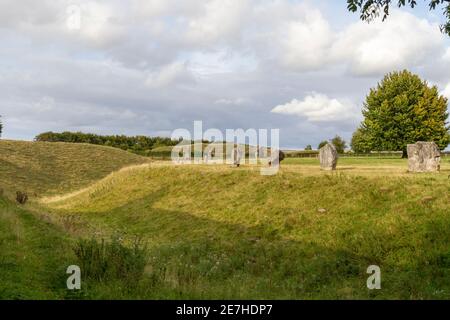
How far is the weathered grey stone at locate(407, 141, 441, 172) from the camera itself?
90.8ft

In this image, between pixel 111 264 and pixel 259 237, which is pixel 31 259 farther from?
pixel 259 237

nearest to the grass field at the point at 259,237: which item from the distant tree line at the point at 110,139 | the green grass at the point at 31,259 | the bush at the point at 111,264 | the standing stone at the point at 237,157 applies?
the green grass at the point at 31,259

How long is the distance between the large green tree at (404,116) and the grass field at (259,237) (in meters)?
34.8

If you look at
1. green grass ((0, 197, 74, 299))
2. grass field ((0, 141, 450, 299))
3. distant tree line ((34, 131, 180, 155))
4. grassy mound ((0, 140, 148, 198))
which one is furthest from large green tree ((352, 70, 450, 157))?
distant tree line ((34, 131, 180, 155))

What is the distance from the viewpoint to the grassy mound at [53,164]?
55481mm

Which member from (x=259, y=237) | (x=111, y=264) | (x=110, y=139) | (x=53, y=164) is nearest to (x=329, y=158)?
(x=259, y=237)

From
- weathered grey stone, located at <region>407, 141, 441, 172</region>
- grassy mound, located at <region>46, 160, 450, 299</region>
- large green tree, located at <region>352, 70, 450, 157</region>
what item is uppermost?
large green tree, located at <region>352, 70, 450, 157</region>

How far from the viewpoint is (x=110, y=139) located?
110 m

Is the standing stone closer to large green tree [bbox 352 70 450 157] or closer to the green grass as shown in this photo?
the green grass

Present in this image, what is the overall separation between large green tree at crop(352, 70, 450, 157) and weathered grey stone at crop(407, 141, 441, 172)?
1305 inches

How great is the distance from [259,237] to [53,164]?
5532cm

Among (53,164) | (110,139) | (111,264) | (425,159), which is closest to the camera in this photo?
(111,264)

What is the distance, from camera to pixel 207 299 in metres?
9.10
